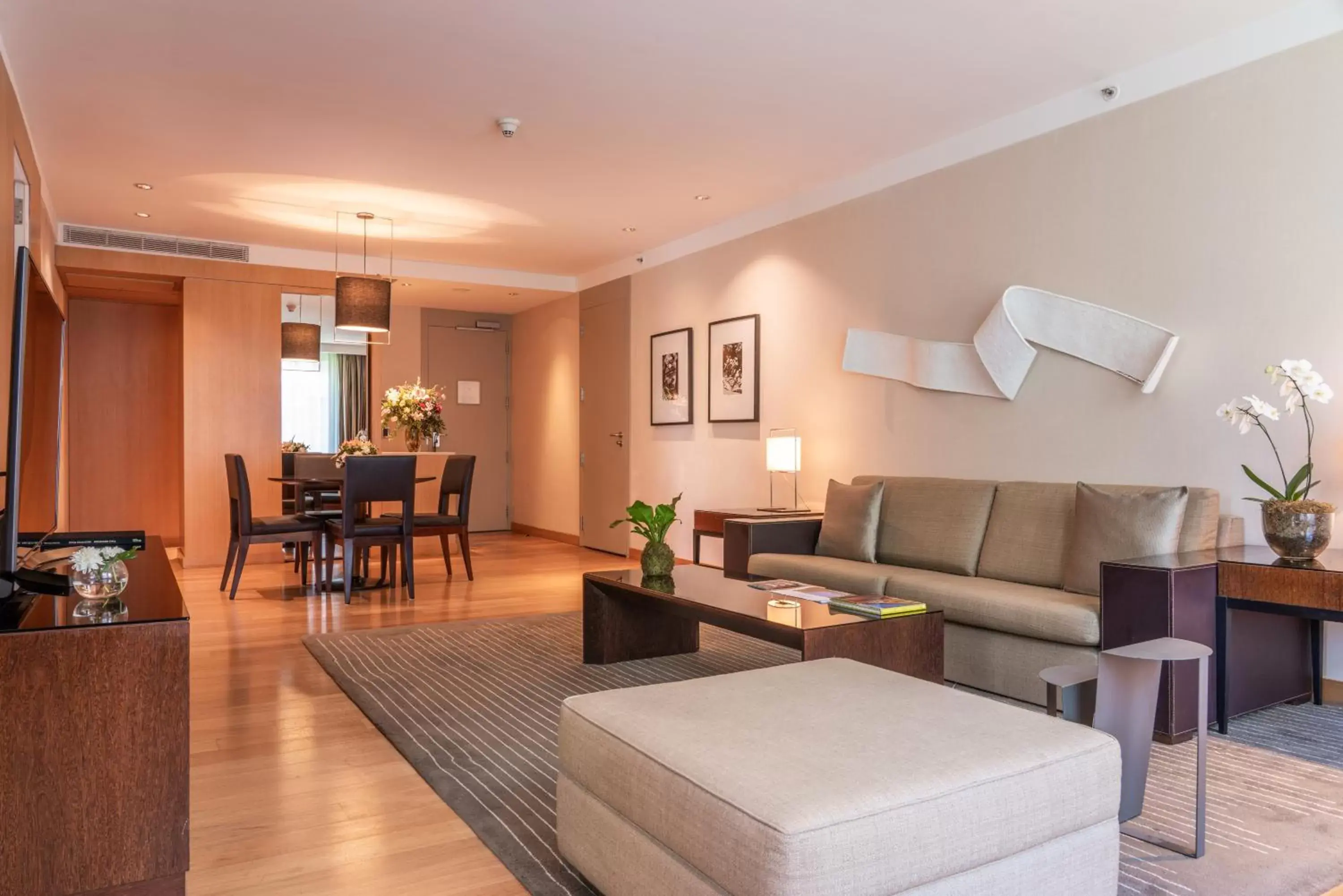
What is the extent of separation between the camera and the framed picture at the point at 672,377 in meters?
7.09

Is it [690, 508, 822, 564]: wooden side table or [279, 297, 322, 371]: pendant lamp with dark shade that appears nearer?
[690, 508, 822, 564]: wooden side table

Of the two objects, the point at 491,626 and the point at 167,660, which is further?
the point at 491,626

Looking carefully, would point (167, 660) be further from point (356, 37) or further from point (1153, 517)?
point (1153, 517)

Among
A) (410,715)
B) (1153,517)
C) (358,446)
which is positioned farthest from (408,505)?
(1153,517)

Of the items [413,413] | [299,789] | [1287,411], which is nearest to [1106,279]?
[1287,411]

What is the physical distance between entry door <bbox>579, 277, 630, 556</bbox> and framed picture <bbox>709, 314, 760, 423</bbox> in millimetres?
1307

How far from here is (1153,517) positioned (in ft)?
11.2

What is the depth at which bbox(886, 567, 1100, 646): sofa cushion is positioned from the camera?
10.7 ft

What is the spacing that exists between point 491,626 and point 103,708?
3.24 m

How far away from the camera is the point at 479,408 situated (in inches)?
401

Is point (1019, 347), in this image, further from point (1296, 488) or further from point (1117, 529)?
point (1296, 488)

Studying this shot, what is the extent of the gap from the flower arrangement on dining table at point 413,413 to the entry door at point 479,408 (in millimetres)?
1932

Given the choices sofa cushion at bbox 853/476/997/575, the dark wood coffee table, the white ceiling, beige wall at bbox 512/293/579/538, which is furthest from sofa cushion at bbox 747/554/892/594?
beige wall at bbox 512/293/579/538

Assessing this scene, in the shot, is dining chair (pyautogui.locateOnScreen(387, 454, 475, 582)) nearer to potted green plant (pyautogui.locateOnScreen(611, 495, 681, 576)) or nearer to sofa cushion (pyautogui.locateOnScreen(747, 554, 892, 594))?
sofa cushion (pyautogui.locateOnScreen(747, 554, 892, 594))
